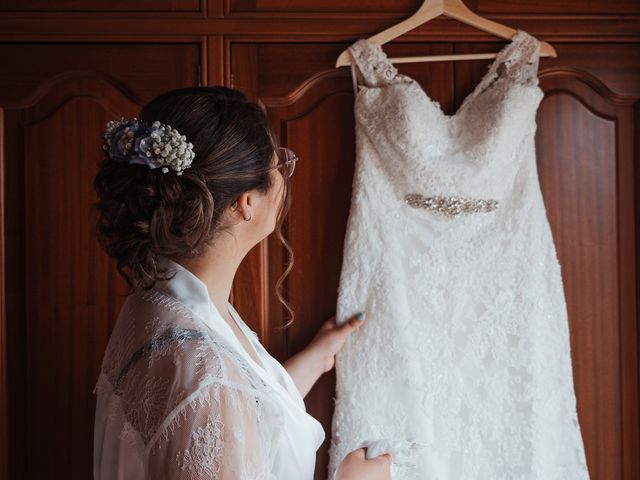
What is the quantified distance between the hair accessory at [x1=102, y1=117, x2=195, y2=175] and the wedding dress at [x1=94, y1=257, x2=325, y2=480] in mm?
170

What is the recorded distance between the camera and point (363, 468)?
951 millimetres

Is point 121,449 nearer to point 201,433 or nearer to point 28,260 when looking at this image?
point 201,433

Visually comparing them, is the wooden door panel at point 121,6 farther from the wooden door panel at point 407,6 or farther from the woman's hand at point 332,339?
the woman's hand at point 332,339

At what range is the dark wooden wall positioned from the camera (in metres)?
1.30

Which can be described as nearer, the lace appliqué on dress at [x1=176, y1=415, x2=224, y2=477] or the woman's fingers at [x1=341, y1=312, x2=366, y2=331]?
the lace appliqué on dress at [x1=176, y1=415, x2=224, y2=477]

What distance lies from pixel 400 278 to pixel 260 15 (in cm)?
67

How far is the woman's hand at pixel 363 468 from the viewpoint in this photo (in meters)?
0.94

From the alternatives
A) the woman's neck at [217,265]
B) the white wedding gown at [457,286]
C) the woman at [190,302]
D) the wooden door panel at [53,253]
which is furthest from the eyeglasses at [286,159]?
the wooden door panel at [53,253]

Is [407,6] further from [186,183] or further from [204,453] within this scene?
[204,453]

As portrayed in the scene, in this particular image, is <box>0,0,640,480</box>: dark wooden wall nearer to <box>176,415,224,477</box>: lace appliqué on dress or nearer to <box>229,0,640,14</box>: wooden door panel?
<box>229,0,640,14</box>: wooden door panel

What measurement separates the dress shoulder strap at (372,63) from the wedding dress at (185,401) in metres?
0.67

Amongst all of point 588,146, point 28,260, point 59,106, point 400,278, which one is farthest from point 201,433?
point 588,146

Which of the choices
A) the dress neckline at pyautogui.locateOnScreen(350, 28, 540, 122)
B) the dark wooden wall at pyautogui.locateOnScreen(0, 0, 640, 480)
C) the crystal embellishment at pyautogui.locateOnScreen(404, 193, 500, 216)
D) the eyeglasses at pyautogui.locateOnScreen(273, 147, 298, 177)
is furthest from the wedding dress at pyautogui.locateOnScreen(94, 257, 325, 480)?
the dress neckline at pyautogui.locateOnScreen(350, 28, 540, 122)

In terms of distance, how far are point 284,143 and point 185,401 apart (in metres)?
0.75
